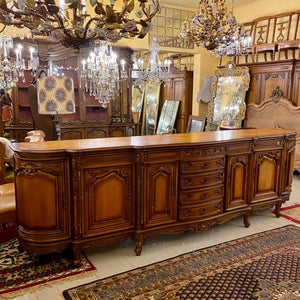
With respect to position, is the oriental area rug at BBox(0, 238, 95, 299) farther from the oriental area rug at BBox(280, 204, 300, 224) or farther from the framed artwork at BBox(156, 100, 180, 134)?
the framed artwork at BBox(156, 100, 180, 134)

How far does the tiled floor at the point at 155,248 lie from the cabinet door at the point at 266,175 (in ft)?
1.11

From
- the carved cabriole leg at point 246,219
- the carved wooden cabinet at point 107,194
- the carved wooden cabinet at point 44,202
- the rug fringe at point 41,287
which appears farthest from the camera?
the carved cabriole leg at point 246,219

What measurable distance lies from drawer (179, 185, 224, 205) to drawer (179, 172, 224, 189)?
0.18ft

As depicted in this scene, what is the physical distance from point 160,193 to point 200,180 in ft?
1.50

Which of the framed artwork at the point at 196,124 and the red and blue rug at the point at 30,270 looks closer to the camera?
the red and blue rug at the point at 30,270

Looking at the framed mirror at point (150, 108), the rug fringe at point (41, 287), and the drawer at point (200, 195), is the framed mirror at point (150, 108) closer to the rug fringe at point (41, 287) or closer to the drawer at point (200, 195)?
the drawer at point (200, 195)

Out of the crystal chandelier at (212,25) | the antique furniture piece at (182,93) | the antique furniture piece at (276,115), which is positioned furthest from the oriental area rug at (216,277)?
the antique furniture piece at (182,93)

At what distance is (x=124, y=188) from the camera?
9.11 feet

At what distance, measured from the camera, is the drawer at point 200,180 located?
298cm

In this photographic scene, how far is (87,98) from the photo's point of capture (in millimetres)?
6688

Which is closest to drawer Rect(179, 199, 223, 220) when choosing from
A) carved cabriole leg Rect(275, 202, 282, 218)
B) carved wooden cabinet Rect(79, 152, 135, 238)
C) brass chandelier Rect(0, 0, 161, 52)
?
carved wooden cabinet Rect(79, 152, 135, 238)

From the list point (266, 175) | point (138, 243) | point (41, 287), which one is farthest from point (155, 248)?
point (266, 175)

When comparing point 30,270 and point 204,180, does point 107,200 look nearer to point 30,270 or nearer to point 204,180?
point 30,270

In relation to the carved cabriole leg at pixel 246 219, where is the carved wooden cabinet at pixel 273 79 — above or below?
above
